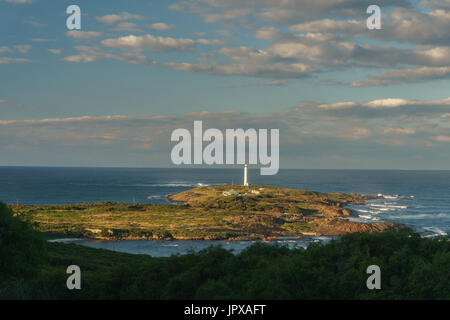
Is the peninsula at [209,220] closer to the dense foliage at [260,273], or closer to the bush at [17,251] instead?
the bush at [17,251]

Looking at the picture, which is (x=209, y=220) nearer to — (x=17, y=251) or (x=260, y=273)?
(x=17, y=251)

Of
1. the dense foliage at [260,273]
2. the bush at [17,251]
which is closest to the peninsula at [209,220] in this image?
the bush at [17,251]

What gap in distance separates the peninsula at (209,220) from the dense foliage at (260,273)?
48361 mm

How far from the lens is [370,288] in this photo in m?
23.0

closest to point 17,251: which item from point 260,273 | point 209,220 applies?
point 260,273

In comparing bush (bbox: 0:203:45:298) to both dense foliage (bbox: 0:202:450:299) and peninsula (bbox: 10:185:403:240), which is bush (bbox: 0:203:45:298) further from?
peninsula (bbox: 10:185:403:240)

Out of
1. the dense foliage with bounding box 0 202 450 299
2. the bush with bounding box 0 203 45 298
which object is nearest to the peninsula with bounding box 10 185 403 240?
the bush with bounding box 0 203 45 298

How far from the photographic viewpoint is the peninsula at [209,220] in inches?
3589

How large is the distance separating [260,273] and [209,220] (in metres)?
83.4

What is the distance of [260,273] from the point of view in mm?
23828

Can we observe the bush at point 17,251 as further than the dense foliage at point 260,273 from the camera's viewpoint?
Yes

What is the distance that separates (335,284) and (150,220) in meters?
86.7

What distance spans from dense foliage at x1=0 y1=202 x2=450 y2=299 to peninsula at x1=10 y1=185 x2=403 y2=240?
48.4 m
